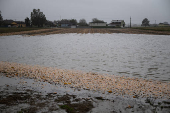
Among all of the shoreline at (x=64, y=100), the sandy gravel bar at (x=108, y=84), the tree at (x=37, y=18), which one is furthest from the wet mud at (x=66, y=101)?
the tree at (x=37, y=18)

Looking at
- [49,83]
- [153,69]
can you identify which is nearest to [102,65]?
[153,69]

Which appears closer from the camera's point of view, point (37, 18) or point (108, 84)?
point (108, 84)

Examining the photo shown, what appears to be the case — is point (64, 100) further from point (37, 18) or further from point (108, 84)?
point (37, 18)

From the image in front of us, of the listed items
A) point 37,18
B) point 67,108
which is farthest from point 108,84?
point 37,18

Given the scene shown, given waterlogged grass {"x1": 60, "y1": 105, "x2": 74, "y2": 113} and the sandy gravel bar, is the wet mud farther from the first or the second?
the sandy gravel bar

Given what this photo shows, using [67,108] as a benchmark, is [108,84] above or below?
below

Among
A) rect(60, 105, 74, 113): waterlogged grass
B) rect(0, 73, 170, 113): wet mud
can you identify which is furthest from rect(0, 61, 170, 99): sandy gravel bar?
rect(60, 105, 74, 113): waterlogged grass

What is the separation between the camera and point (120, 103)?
679 cm

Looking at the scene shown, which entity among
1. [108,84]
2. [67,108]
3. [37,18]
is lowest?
[108,84]

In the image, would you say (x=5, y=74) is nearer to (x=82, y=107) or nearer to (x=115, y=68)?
(x=82, y=107)

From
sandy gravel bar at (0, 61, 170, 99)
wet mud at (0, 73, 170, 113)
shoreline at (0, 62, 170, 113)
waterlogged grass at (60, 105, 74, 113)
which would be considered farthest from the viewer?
sandy gravel bar at (0, 61, 170, 99)

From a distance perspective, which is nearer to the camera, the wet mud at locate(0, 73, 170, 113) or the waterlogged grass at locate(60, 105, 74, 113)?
the waterlogged grass at locate(60, 105, 74, 113)

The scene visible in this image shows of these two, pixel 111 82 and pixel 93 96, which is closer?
pixel 93 96

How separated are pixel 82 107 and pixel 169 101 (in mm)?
3814
